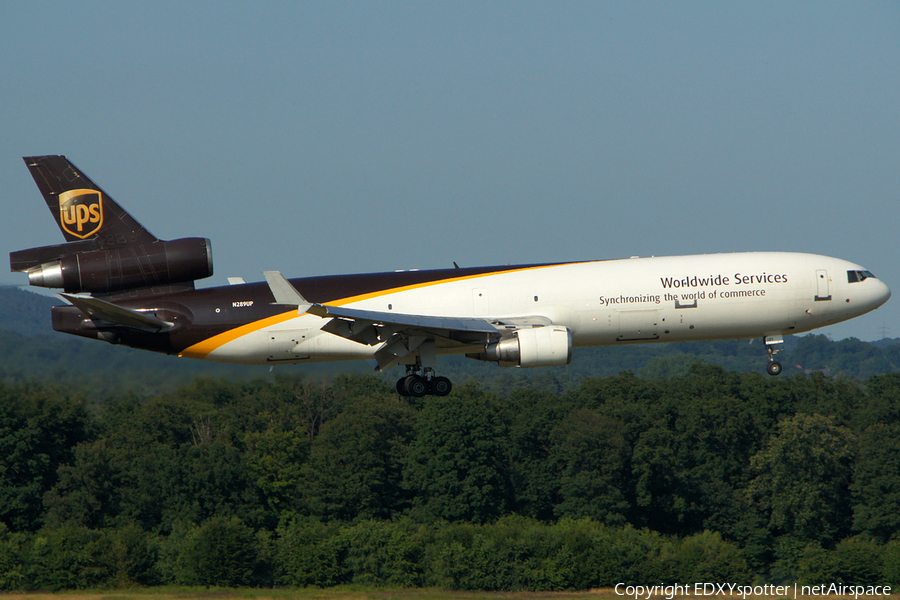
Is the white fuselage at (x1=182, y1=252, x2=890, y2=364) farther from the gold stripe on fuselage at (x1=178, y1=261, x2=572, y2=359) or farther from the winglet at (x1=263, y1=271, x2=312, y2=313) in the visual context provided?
the winglet at (x1=263, y1=271, x2=312, y2=313)

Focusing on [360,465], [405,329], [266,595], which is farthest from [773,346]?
[360,465]

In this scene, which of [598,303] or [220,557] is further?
[220,557]

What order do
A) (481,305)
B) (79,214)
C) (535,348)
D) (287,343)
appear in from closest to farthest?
(535,348) < (481,305) < (287,343) < (79,214)

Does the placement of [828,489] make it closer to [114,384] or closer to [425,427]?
[425,427]

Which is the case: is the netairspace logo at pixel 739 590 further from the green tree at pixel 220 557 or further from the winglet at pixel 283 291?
the winglet at pixel 283 291

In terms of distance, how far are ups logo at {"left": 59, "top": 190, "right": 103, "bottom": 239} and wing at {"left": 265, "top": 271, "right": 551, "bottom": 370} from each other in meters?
8.57

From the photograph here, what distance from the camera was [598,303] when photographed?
35969 mm

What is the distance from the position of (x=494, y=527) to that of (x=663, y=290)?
141 ft

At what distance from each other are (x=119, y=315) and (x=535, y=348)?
13981mm

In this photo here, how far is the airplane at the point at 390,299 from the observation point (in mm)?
35594

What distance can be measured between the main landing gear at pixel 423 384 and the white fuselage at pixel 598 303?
3.62 feet

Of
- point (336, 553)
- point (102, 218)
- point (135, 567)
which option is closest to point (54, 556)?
point (135, 567)

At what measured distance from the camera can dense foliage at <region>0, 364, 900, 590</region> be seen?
223ft

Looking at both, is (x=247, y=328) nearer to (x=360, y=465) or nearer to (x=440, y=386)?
(x=440, y=386)
